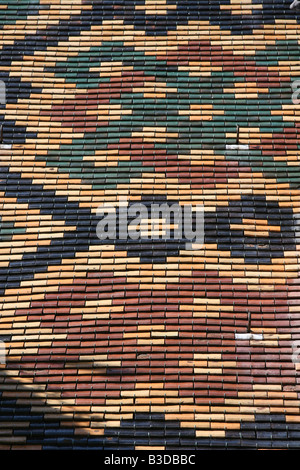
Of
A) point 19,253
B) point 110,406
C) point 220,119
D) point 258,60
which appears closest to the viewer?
point 110,406

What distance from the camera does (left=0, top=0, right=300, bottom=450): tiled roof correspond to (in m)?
9.84

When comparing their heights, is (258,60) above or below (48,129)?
above

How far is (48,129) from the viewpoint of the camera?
13.0 metres

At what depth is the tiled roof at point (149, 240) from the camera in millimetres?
9844

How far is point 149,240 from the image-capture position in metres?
11.5

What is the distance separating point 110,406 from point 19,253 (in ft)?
9.85

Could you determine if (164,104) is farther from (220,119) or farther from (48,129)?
(48,129)

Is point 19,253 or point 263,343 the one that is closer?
point 263,343

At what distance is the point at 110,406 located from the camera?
9.84 m

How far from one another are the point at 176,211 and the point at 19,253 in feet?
8.42
